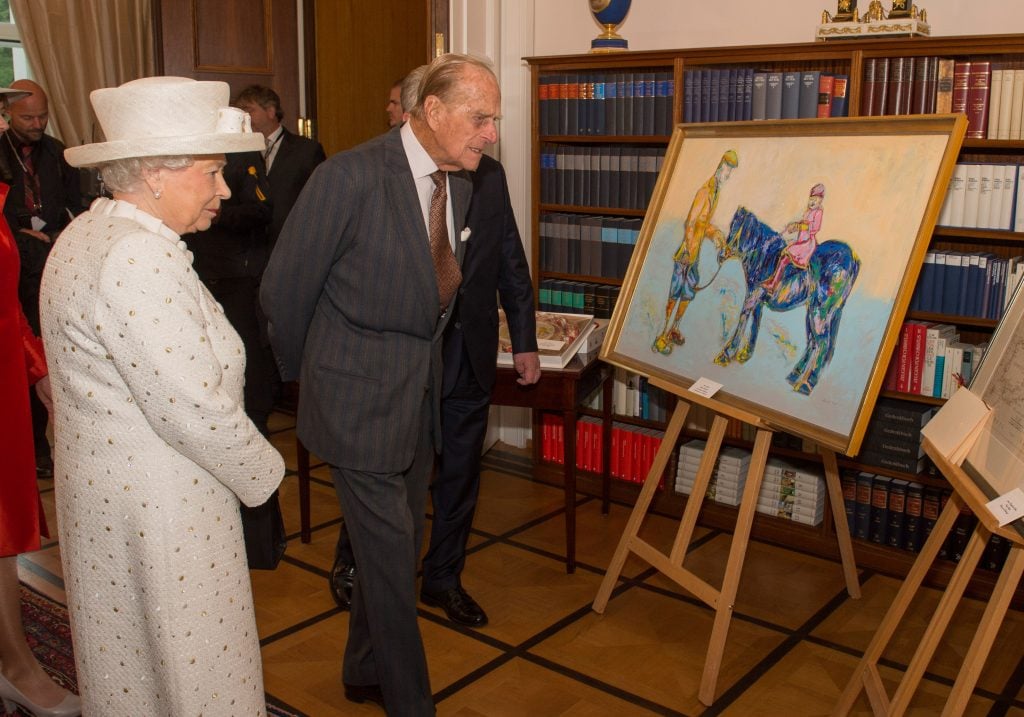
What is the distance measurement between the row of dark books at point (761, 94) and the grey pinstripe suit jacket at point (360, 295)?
174 cm

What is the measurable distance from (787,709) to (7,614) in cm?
208

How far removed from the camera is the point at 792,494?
3.94m

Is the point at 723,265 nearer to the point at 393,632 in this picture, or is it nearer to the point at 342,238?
the point at 342,238

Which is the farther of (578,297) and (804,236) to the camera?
(578,297)

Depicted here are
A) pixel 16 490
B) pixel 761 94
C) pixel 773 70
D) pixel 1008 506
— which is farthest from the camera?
pixel 773 70

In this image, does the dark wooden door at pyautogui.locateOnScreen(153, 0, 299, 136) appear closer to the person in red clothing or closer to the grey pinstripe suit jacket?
the person in red clothing

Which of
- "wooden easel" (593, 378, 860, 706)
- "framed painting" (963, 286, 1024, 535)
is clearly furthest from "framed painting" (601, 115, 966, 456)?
"framed painting" (963, 286, 1024, 535)

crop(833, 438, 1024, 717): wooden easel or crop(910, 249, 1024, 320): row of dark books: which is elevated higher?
crop(910, 249, 1024, 320): row of dark books

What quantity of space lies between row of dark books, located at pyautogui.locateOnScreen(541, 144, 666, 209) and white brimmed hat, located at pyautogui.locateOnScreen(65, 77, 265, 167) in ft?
9.02

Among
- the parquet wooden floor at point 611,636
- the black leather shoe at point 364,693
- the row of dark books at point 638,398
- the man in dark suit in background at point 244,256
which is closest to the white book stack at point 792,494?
the parquet wooden floor at point 611,636

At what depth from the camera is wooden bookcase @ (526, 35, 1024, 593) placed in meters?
3.48

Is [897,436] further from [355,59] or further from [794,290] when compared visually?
[355,59]

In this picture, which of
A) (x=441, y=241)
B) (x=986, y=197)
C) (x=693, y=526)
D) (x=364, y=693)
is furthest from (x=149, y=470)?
(x=986, y=197)

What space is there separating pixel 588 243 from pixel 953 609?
2.62 meters
